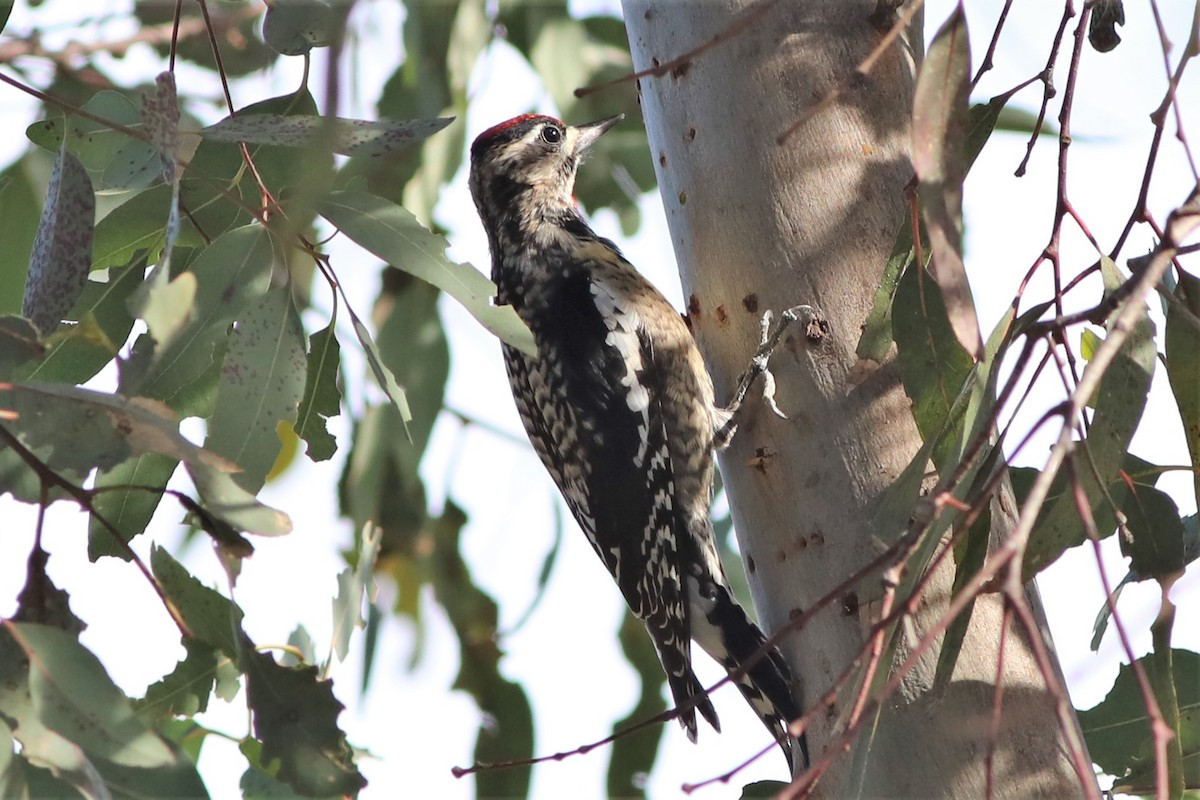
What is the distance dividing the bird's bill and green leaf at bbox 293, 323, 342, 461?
1.41 metres

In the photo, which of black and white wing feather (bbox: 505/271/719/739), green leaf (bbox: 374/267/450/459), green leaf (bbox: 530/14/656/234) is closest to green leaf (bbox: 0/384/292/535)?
black and white wing feather (bbox: 505/271/719/739)

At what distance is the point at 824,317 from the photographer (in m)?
1.75

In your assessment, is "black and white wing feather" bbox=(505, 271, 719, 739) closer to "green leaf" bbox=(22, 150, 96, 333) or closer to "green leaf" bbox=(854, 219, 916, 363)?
"green leaf" bbox=(854, 219, 916, 363)

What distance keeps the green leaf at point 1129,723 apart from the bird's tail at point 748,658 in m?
0.40

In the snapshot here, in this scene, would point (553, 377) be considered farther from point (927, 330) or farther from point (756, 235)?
point (927, 330)

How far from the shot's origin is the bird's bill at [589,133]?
3.13 metres

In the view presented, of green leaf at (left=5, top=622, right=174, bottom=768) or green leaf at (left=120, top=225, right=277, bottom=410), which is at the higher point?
green leaf at (left=120, top=225, right=277, bottom=410)

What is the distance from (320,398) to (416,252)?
467 mm

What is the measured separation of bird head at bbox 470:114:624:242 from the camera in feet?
10.1

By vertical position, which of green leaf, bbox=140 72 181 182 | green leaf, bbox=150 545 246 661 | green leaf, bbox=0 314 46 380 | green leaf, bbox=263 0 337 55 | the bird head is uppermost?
the bird head

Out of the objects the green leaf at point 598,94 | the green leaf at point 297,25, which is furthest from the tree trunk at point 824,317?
the green leaf at point 598,94

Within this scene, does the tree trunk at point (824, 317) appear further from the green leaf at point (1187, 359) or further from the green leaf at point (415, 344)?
the green leaf at point (415, 344)

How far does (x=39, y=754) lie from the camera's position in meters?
1.22

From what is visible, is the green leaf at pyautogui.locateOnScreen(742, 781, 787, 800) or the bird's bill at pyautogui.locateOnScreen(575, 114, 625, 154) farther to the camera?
the bird's bill at pyautogui.locateOnScreen(575, 114, 625, 154)
